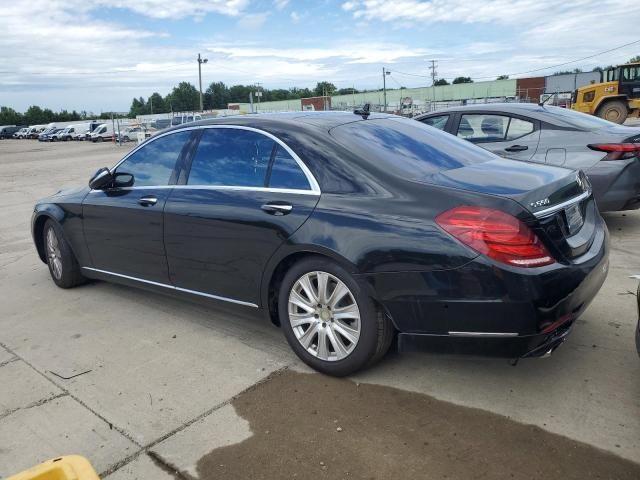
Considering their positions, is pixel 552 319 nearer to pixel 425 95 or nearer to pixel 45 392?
pixel 45 392

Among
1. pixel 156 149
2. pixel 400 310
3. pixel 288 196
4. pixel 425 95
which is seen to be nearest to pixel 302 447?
pixel 400 310

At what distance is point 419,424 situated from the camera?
2877 mm

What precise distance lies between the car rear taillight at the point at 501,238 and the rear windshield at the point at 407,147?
51 centimetres

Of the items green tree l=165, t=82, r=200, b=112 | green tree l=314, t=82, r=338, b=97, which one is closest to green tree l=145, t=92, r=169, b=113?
green tree l=165, t=82, r=200, b=112

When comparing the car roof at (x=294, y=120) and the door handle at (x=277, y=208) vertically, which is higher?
the car roof at (x=294, y=120)

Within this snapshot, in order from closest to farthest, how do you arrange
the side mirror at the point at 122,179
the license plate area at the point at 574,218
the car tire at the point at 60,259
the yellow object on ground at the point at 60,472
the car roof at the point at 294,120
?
the yellow object on ground at the point at 60,472
the license plate area at the point at 574,218
the car roof at the point at 294,120
the side mirror at the point at 122,179
the car tire at the point at 60,259

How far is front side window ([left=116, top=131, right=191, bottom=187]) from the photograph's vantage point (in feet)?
14.0

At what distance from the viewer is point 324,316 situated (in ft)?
10.8

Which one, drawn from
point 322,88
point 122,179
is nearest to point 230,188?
point 122,179

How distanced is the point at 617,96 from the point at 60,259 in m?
25.0

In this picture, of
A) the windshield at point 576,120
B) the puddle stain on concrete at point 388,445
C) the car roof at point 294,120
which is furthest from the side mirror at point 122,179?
the windshield at point 576,120

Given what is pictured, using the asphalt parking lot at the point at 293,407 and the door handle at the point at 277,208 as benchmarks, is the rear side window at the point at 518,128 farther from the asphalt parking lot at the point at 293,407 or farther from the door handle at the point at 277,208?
the door handle at the point at 277,208

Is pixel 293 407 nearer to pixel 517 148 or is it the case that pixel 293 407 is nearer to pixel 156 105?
pixel 517 148

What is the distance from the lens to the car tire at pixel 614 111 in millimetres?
23969
